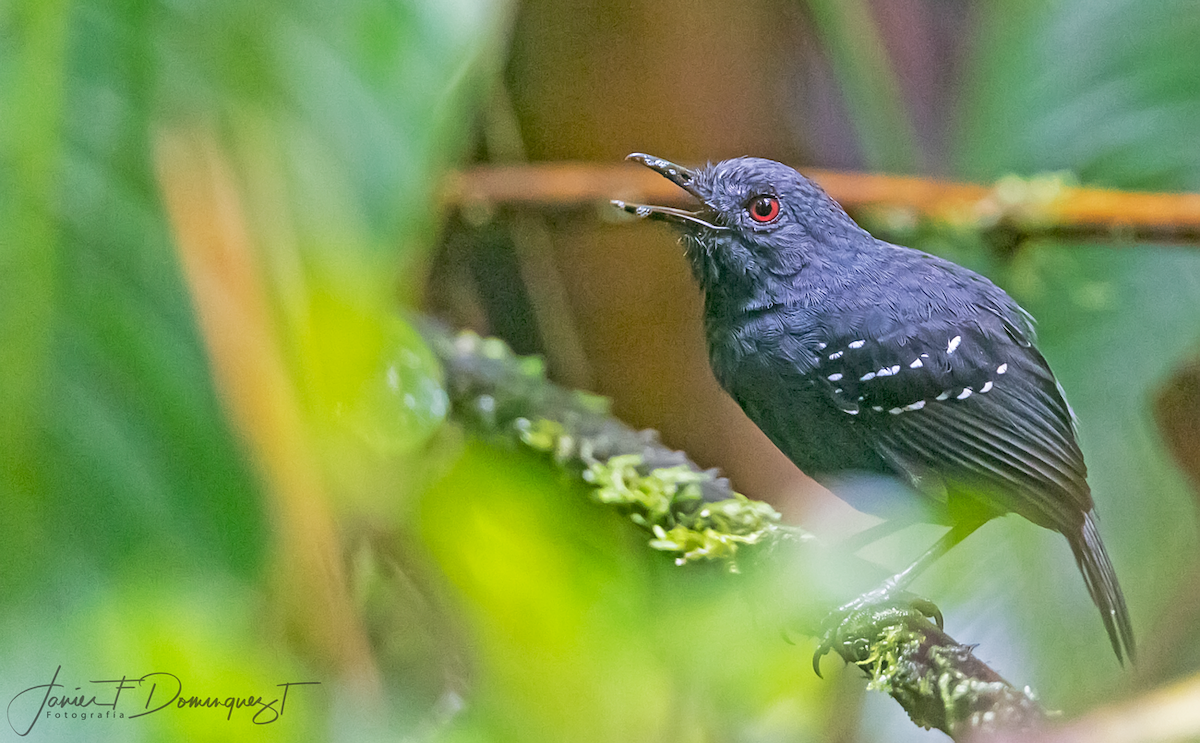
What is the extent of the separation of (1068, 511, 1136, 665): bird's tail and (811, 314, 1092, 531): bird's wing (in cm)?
3

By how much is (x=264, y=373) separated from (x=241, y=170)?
32 cm

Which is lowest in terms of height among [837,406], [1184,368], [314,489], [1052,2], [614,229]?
[314,489]

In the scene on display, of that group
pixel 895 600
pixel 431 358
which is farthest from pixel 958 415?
pixel 431 358

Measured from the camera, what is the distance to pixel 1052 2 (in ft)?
3.98

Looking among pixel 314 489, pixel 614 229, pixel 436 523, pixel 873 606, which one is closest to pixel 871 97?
pixel 614 229

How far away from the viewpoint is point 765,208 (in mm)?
876

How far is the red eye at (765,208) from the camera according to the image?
875 mm

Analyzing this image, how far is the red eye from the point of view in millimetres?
875

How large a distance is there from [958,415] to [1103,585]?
0.25m

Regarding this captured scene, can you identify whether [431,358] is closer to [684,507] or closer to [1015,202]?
[684,507]

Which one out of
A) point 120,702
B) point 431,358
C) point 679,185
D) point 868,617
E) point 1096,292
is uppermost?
point 1096,292

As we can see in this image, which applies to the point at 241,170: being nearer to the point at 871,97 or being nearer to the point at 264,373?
the point at 264,373

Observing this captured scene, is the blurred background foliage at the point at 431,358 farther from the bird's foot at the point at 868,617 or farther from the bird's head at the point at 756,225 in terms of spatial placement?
the bird's head at the point at 756,225

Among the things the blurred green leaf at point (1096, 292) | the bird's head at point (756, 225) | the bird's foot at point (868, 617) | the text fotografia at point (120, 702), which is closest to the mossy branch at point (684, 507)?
the bird's foot at point (868, 617)
